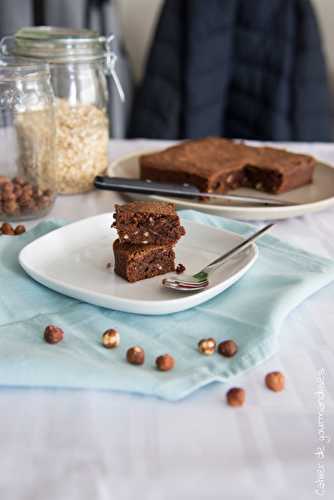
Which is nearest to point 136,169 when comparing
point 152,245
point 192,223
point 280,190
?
point 280,190

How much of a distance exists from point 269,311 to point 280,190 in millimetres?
585

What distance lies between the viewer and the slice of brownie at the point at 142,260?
947 millimetres

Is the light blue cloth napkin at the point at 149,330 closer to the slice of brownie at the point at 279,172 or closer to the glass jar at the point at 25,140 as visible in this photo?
the glass jar at the point at 25,140

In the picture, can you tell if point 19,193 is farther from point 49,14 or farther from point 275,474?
point 49,14

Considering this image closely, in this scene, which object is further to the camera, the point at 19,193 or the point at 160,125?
the point at 160,125

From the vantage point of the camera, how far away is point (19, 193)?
1.23 metres

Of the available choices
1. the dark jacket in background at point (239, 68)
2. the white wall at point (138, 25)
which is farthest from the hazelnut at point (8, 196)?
the white wall at point (138, 25)

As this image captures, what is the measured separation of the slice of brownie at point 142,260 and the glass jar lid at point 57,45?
1.67ft

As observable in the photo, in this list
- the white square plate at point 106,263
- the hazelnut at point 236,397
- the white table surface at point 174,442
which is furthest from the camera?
the white square plate at point 106,263

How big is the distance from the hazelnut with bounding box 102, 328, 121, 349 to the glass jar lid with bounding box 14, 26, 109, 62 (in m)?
0.72

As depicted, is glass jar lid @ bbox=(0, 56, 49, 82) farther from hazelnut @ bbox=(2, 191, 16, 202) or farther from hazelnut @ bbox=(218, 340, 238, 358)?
hazelnut @ bbox=(218, 340, 238, 358)

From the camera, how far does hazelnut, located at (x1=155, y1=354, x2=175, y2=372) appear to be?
0.74m

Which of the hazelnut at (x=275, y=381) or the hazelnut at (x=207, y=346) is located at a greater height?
the hazelnut at (x=207, y=346)

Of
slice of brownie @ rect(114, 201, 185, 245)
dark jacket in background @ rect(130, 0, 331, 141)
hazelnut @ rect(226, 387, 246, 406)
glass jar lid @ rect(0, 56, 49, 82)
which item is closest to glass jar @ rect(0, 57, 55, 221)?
glass jar lid @ rect(0, 56, 49, 82)
